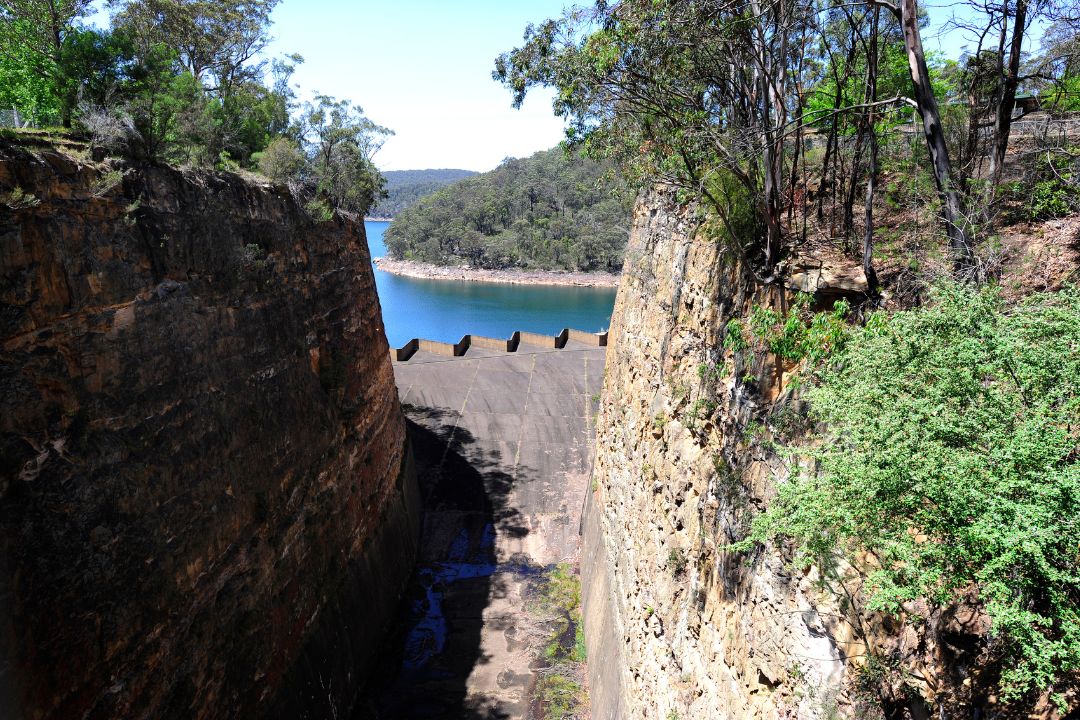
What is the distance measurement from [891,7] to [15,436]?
8.13 meters

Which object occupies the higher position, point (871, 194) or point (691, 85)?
point (691, 85)

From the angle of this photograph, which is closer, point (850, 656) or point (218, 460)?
point (850, 656)

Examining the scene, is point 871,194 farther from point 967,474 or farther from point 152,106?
point 152,106

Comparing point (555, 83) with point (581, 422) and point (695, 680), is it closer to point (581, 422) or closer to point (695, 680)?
point (695, 680)

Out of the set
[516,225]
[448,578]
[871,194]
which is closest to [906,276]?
[871,194]

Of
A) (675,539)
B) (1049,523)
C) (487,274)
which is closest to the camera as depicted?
(1049,523)

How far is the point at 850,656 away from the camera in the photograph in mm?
3695

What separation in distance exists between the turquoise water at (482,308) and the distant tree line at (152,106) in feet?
88.8

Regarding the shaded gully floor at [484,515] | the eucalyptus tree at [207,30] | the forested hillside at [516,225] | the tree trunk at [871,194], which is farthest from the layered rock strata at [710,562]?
the forested hillside at [516,225]

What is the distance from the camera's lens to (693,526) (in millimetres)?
6410

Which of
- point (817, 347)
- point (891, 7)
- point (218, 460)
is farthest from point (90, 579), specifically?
point (891, 7)

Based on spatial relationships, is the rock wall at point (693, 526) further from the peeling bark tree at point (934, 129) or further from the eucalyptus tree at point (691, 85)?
the peeling bark tree at point (934, 129)

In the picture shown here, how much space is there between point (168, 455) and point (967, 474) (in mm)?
6988

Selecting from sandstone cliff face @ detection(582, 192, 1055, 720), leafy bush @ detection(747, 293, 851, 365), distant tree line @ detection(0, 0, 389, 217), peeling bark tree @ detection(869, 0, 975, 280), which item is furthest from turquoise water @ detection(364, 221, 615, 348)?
peeling bark tree @ detection(869, 0, 975, 280)
